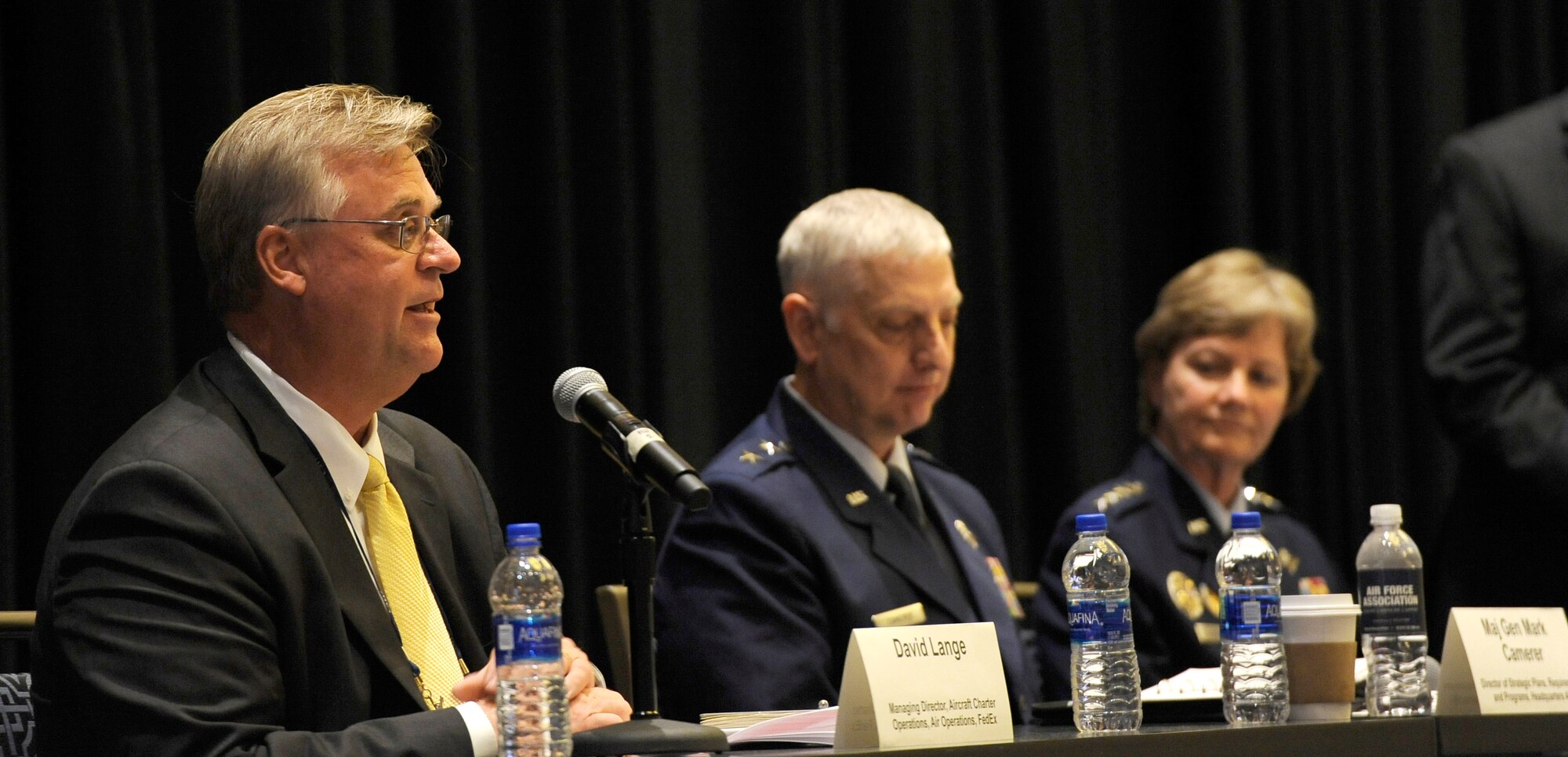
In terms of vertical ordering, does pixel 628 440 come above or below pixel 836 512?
above

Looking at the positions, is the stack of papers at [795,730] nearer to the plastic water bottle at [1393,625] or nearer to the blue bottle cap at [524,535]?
the blue bottle cap at [524,535]

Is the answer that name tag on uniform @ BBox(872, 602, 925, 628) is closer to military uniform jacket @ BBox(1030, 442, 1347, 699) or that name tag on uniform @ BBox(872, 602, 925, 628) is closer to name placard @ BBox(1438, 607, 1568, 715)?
military uniform jacket @ BBox(1030, 442, 1347, 699)

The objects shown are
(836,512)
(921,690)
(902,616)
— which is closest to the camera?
(921,690)

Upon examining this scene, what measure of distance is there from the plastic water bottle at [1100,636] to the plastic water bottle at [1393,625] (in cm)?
30

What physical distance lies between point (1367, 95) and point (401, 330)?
10.6ft

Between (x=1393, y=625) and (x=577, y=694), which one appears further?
(x=1393, y=625)

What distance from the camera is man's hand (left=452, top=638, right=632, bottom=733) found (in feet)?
6.20

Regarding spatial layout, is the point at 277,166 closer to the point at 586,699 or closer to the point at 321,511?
the point at 321,511

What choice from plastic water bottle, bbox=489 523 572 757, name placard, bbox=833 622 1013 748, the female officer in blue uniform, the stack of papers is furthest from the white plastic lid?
plastic water bottle, bbox=489 523 572 757

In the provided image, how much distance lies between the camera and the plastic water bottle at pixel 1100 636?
1977 millimetres

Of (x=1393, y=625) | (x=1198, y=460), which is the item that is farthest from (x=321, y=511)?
(x=1198, y=460)

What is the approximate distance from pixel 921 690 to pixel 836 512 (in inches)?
48.1

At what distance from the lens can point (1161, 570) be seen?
3.49 meters

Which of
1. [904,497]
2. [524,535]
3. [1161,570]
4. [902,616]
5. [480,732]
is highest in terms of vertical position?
[524,535]
